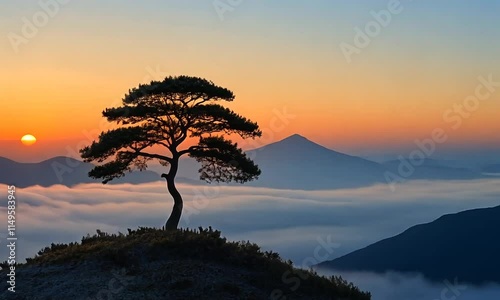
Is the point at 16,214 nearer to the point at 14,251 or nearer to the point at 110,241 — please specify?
the point at 14,251

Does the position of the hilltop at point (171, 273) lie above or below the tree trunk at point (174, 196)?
below

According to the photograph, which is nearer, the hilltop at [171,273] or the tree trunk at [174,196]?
the hilltop at [171,273]

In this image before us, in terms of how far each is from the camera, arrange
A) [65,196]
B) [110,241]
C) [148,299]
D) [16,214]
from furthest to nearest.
→ [65,196]
[110,241]
[16,214]
[148,299]

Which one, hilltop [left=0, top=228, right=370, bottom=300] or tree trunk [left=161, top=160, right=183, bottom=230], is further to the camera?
tree trunk [left=161, top=160, right=183, bottom=230]

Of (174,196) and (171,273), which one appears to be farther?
(174,196)

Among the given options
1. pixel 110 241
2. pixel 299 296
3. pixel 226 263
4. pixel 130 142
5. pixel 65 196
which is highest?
pixel 65 196

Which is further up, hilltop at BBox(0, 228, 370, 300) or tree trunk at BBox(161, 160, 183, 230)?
tree trunk at BBox(161, 160, 183, 230)

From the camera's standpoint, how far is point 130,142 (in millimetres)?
28375

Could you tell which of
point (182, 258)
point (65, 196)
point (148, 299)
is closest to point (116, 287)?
point (148, 299)

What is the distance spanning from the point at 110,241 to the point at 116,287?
4961 millimetres

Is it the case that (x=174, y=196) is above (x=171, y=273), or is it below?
above

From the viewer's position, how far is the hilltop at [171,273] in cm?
1930

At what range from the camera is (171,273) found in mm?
20312

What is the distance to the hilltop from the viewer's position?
63.3ft
